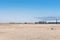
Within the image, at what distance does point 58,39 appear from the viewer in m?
6.55

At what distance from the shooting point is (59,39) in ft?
21.4

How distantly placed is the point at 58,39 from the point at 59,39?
55mm
